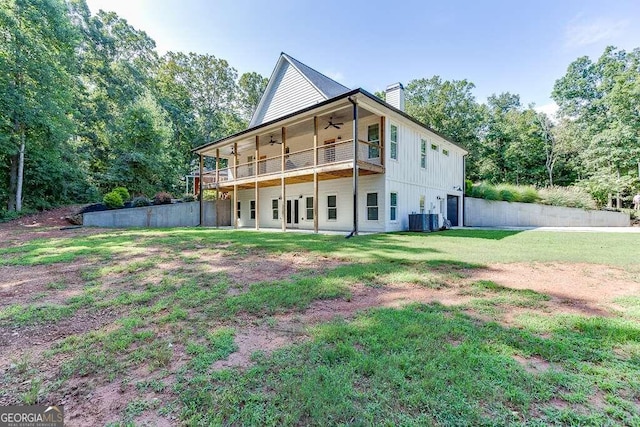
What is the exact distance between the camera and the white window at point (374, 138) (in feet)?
43.7

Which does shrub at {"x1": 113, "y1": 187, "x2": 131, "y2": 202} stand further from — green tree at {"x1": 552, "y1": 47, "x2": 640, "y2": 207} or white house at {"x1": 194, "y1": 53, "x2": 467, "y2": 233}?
green tree at {"x1": 552, "y1": 47, "x2": 640, "y2": 207}

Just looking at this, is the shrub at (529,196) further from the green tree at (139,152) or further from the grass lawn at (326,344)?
the green tree at (139,152)

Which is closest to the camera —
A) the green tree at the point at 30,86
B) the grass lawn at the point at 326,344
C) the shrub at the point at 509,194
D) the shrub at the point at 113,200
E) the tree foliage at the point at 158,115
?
the grass lawn at the point at 326,344

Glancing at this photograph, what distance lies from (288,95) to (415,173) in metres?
9.21

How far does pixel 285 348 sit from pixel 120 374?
1349mm

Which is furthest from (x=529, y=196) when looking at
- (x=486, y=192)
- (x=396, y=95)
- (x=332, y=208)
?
(x=332, y=208)

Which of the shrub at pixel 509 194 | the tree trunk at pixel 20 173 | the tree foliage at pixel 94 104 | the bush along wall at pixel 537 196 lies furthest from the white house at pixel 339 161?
the tree trunk at pixel 20 173

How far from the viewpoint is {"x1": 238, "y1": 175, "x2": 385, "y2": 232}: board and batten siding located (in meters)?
13.1

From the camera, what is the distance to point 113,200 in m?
16.4

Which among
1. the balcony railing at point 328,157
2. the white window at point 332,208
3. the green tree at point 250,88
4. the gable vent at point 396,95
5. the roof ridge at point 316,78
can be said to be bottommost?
the white window at point 332,208

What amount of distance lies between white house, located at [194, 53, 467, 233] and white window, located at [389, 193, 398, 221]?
47mm

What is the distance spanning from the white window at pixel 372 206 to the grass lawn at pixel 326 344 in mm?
7527

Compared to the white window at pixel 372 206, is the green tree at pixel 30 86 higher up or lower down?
higher up

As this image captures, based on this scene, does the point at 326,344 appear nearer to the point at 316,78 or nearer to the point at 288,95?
the point at 316,78
